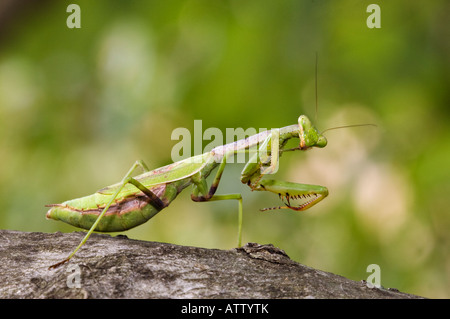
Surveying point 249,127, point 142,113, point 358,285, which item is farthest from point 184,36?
point 358,285

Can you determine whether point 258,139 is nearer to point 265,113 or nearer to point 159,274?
point 265,113

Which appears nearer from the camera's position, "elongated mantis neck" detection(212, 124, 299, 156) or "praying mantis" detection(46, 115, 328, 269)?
"praying mantis" detection(46, 115, 328, 269)

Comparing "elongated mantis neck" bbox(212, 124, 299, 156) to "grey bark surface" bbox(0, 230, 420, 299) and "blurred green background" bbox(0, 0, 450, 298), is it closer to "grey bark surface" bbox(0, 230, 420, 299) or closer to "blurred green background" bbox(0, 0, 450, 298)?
"blurred green background" bbox(0, 0, 450, 298)

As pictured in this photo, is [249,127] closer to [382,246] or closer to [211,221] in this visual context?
[211,221]

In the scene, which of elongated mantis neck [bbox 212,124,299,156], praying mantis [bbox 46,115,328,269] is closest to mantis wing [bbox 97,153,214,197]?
praying mantis [bbox 46,115,328,269]

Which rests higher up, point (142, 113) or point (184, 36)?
point (184, 36)

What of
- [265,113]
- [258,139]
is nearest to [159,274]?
[258,139]

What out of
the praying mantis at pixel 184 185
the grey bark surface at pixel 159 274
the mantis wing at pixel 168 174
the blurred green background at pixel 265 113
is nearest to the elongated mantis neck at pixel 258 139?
the praying mantis at pixel 184 185
